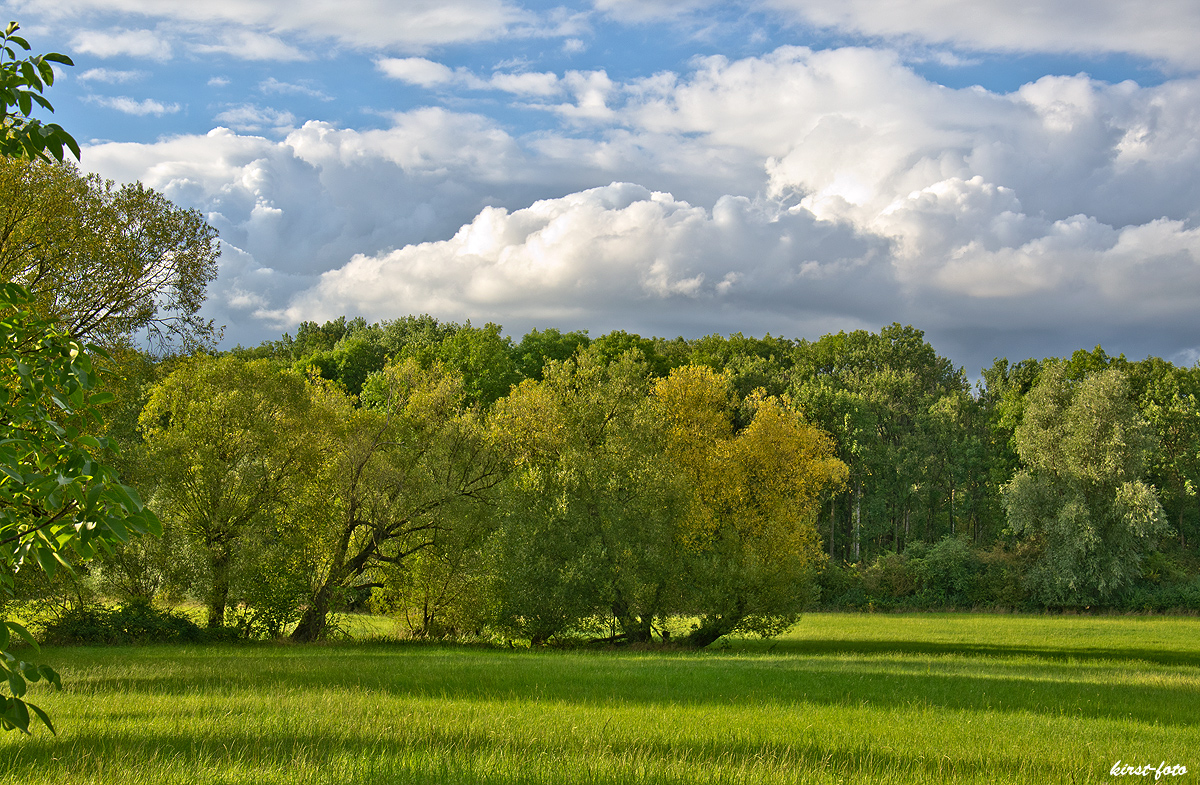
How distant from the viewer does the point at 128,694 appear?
1562 centimetres

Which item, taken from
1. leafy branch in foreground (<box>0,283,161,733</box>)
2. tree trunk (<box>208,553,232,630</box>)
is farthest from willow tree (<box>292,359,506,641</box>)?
leafy branch in foreground (<box>0,283,161,733</box>)

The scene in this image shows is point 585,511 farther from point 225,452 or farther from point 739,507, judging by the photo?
point 225,452

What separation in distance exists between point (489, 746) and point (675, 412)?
103 ft

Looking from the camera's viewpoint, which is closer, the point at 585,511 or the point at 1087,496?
the point at 585,511

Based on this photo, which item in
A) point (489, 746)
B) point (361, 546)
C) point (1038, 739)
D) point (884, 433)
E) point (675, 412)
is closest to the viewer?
point (489, 746)

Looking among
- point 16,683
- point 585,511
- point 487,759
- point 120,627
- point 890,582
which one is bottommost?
point 890,582

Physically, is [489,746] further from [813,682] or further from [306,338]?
[306,338]

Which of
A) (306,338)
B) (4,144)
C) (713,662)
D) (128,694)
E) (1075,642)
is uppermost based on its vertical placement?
(306,338)

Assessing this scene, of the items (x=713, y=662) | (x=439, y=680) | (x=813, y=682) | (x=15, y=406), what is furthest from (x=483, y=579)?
(x=15, y=406)

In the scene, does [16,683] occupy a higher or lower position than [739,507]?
higher

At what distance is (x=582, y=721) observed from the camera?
13.0m

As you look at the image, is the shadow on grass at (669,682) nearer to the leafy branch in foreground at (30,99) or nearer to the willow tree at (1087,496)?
the leafy branch in foreground at (30,99)

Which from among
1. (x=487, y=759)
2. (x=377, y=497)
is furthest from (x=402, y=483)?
(x=487, y=759)

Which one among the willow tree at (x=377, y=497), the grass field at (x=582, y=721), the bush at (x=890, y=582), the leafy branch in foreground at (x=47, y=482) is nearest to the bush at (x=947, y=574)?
the bush at (x=890, y=582)
